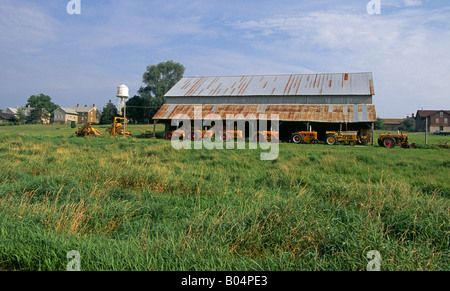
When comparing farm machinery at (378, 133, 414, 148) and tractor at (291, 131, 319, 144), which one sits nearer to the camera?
farm machinery at (378, 133, 414, 148)

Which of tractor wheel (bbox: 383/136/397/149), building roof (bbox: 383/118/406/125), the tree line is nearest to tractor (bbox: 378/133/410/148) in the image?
tractor wheel (bbox: 383/136/397/149)

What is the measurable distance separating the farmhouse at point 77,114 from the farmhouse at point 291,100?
70.6m

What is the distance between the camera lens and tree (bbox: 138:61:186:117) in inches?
2852

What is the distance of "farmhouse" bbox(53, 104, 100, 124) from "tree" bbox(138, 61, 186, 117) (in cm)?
3392

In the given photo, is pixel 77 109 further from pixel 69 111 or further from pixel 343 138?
pixel 343 138

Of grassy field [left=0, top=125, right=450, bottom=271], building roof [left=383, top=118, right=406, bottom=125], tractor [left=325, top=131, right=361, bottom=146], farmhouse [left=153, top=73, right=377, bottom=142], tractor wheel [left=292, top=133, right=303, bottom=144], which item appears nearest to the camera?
grassy field [left=0, top=125, right=450, bottom=271]

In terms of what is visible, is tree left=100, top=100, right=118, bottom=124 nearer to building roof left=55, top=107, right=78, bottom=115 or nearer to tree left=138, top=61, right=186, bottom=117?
tree left=138, top=61, right=186, bottom=117

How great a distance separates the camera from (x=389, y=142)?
82.2 ft

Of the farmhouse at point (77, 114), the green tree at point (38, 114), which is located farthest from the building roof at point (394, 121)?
the green tree at point (38, 114)

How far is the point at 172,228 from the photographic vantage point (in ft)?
17.0

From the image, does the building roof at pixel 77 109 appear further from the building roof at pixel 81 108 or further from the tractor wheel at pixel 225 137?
the tractor wheel at pixel 225 137

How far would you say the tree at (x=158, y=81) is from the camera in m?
72.4
